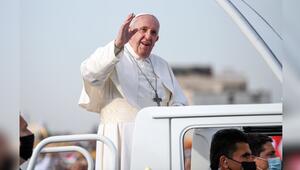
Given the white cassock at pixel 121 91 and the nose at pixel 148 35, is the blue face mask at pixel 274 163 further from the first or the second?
the nose at pixel 148 35

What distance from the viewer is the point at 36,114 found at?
3410 millimetres

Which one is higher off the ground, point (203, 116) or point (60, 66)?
point (60, 66)

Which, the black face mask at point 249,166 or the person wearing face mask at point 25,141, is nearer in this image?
the black face mask at point 249,166

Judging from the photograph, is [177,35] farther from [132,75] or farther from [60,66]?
[60,66]

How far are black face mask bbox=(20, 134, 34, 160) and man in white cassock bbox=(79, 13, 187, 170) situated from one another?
29cm

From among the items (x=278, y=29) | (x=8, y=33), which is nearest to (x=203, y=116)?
(x=278, y=29)

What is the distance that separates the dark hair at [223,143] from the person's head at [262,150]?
5cm

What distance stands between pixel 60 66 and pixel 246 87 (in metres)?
0.82

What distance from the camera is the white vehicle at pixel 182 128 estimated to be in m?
3.29

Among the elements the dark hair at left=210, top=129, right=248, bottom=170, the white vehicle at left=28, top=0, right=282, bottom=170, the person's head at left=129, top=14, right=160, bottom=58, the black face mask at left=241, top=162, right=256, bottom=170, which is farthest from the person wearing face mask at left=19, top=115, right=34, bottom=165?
the black face mask at left=241, top=162, right=256, bottom=170

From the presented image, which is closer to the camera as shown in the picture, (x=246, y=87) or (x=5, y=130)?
(x=246, y=87)

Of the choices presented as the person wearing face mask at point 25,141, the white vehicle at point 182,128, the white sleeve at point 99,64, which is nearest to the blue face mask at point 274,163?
the white vehicle at point 182,128

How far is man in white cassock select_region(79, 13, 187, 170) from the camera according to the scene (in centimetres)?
337

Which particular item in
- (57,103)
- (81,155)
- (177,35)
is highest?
(177,35)
